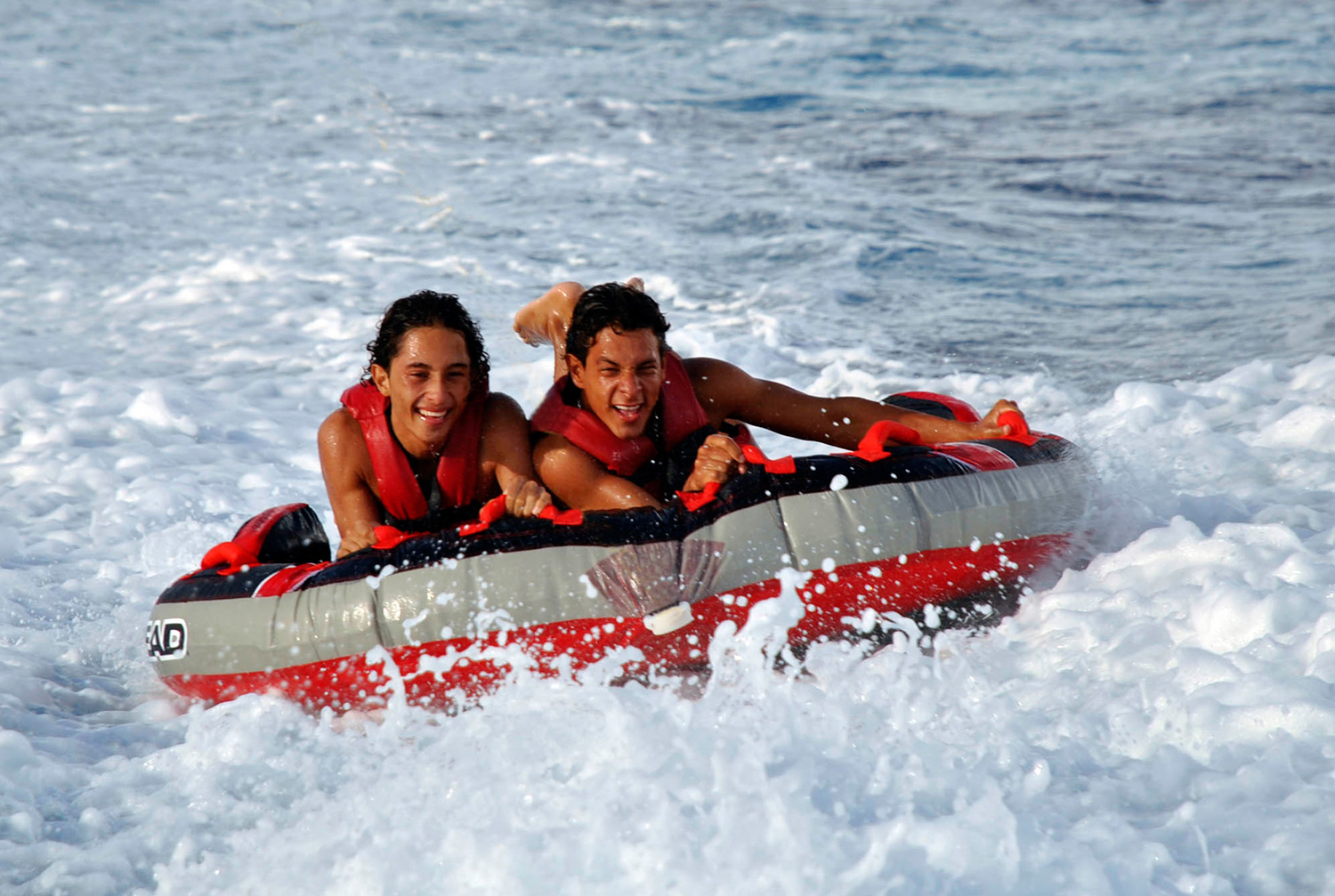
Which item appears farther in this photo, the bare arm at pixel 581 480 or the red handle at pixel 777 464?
the bare arm at pixel 581 480

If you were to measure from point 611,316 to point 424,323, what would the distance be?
1.66ft

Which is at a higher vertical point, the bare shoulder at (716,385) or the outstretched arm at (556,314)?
the outstretched arm at (556,314)

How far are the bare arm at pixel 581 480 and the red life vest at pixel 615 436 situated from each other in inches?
→ 1.1

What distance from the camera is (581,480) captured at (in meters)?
3.51

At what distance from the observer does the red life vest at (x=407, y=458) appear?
11.6 feet

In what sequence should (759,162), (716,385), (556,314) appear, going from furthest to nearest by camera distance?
(759,162) < (556,314) < (716,385)

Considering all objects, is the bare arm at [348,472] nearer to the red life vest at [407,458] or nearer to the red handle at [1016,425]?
the red life vest at [407,458]

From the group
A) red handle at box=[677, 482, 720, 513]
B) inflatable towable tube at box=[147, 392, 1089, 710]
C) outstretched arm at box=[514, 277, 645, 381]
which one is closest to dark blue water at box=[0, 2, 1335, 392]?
outstretched arm at box=[514, 277, 645, 381]

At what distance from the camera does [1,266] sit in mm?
8164

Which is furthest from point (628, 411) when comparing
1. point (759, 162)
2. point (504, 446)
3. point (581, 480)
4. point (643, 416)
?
point (759, 162)

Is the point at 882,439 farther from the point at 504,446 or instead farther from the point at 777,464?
the point at 504,446

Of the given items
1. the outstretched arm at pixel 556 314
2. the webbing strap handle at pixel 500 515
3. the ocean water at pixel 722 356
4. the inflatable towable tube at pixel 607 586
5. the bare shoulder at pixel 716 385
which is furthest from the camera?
the outstretched arm at pixel 556 314

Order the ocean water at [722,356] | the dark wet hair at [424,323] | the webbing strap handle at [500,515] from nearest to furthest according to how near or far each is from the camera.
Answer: the ocean water at [722,356] → the webbing strap handle at [500,515] → the dark wet hair at [424,323]

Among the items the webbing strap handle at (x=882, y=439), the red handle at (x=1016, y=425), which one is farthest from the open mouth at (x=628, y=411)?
the red handle at (x=1016, y=425)
